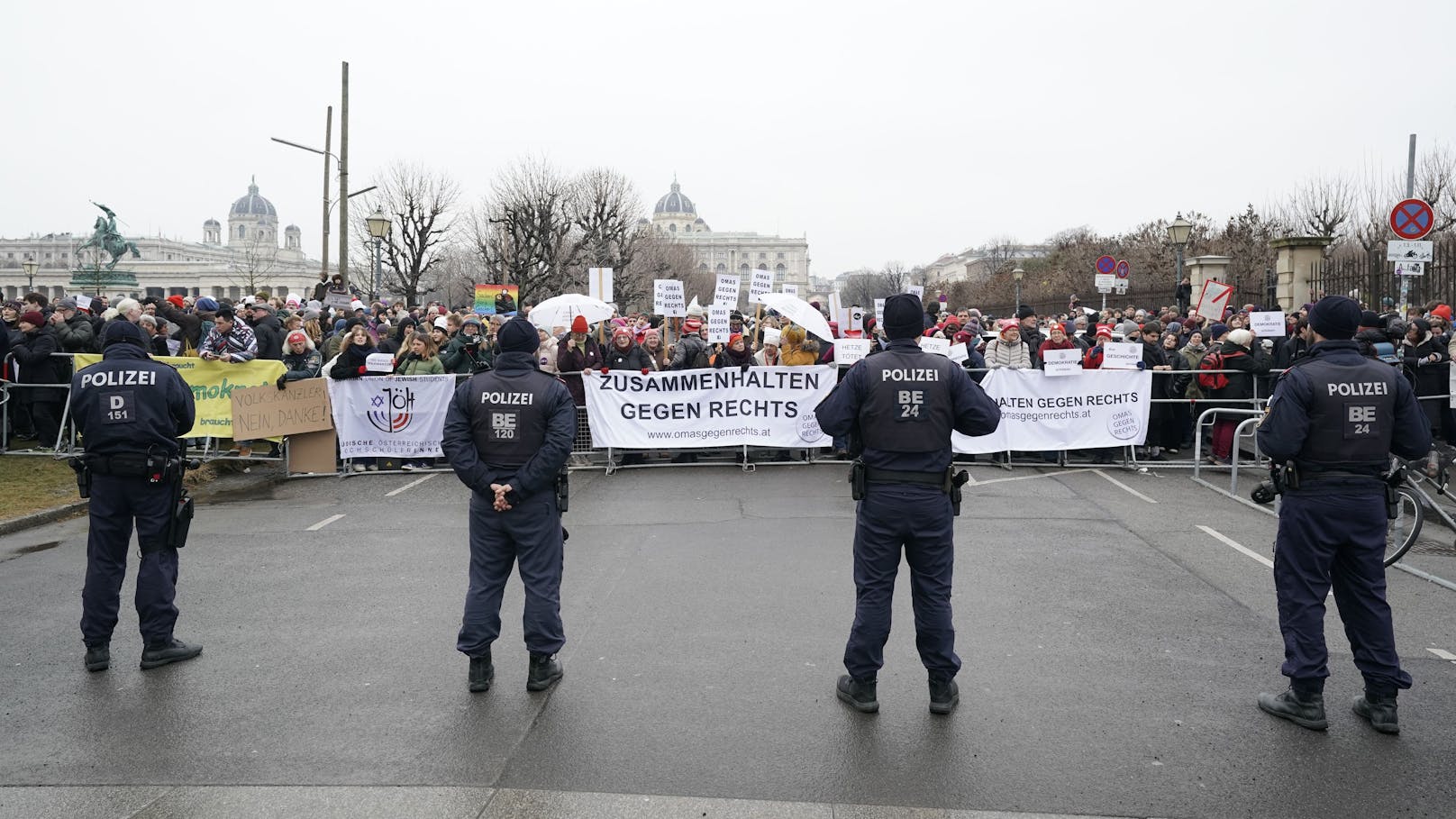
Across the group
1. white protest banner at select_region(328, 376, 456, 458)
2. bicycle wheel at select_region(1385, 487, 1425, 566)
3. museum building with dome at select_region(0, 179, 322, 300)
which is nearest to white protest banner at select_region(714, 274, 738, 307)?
white protest banner at select_region(328, 376, 456, 458)

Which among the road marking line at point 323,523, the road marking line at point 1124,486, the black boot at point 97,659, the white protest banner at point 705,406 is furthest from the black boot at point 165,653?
the road marking line at point 1124,486

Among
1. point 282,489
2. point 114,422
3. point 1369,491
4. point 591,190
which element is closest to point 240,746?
point 114,422

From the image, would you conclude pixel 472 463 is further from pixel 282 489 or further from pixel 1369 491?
pixel 282 489

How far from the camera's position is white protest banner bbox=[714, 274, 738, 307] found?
49.1 ft

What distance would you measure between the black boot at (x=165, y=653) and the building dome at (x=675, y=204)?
173792 mm

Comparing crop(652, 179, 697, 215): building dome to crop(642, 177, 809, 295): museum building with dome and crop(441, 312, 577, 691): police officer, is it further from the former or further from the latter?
crop(441, 312, 577, 691): police officer

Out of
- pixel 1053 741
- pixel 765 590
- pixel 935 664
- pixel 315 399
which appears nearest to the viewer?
pixel 1053 741

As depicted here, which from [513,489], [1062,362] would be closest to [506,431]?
[513,489]

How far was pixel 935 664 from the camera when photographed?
5227mm

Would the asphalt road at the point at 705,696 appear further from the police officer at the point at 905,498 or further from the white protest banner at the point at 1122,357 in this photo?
the white protest banner at the point at 1122,357

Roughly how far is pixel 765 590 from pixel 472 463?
8.63 feet

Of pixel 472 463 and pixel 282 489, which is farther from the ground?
pixel 472 463

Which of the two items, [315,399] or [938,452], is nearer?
[938,452]

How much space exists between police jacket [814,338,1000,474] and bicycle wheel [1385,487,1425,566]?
184 inches
